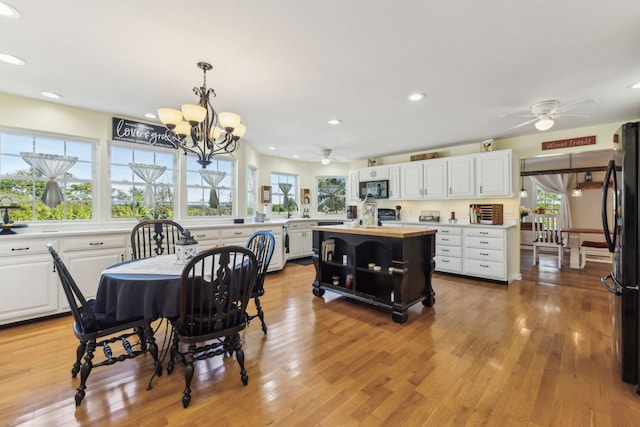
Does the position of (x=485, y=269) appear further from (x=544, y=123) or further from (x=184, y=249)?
(x=184, y=249)

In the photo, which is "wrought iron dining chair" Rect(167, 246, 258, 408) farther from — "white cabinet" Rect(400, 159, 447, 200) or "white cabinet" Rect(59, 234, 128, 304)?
"white cabinet" Rect(400, 159, 447, 200)

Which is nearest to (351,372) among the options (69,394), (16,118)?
(69,394)

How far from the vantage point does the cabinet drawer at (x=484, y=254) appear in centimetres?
438

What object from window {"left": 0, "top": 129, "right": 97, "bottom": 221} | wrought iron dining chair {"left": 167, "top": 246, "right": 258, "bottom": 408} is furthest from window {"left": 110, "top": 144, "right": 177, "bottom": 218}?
wrought iron dining chair {"left": 167, "top": 246, "right": 258, "bottom": 408}

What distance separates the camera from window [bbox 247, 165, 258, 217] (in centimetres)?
577

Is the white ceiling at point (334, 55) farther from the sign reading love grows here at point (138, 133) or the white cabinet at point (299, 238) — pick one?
the white cabinet at point (299, 238)

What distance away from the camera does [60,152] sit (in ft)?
11.4

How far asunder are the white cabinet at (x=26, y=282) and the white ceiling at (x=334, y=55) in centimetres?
172

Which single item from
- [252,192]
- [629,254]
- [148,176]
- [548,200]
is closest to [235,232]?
[148,176]

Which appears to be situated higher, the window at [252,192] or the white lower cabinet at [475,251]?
the window at [252,192]

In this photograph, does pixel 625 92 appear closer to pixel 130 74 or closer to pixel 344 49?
pixel 344 49

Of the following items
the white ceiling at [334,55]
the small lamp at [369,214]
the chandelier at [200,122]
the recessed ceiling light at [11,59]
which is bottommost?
the small lamp at [369,214]

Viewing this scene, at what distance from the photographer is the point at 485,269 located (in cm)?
452

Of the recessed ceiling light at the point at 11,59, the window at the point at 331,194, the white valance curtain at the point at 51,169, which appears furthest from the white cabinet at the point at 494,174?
the white valance curtain at the point at 51,169
